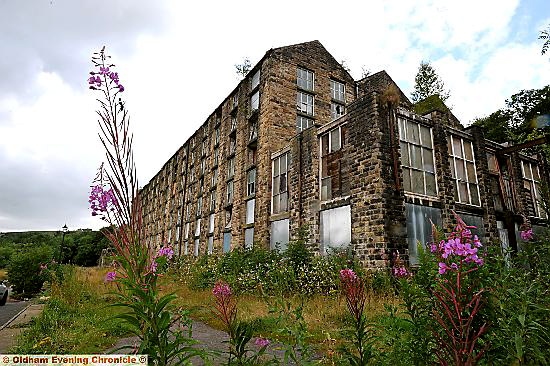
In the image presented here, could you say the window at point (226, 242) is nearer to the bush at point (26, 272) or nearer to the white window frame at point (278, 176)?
the white window frame at point (278, 176)

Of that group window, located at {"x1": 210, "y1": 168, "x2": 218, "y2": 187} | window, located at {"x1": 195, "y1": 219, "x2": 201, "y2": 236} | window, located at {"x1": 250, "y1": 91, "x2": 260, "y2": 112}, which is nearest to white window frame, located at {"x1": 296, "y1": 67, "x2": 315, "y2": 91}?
window, located at {"x1": 250, "y1": 91, "x2": 260, "y2": 112}

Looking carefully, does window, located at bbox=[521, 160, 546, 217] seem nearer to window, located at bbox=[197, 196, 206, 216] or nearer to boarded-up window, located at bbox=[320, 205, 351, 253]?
boarded-up window, located at bbox=[320, 205, 351, 253]

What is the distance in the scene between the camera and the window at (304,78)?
1973 cm

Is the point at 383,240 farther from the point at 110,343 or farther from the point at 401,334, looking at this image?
the point at 110,343

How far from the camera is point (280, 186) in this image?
1642 centimetres

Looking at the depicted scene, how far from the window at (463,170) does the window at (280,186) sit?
733 cm

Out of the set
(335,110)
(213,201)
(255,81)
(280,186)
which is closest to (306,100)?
(335,110)

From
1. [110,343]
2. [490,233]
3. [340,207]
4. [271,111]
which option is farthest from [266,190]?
[110,343]

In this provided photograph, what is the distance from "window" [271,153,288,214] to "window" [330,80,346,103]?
7.21 m

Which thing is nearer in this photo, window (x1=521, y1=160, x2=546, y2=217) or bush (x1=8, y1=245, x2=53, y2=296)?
window (x1=521, y1=160, x2=546, y2=217)

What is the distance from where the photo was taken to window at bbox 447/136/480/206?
42.8 ft

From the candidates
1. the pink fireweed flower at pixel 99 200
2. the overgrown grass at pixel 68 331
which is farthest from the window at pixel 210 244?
the pink fireweed flower at pixel 99 200

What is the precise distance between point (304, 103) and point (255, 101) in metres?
3.18

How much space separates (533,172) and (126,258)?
21333 millimetres
